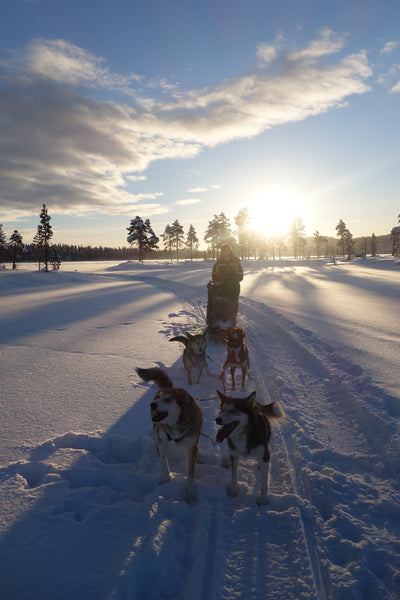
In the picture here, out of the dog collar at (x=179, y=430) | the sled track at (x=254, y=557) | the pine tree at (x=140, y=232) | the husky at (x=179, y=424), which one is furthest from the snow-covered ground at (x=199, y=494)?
the pine tree at (x=140, y=232)

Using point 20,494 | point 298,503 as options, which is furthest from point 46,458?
point 298,503

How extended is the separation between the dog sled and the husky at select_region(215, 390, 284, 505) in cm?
569

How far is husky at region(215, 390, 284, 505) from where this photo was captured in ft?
8.77

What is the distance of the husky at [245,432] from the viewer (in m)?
2.67

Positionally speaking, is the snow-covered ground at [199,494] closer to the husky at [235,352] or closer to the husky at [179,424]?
the husky at [179,424]

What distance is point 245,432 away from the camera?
2.80 metres

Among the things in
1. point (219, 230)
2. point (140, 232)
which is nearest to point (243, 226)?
point (219, 230)

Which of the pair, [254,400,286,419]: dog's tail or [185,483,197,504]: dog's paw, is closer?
[185,483,197,504]: dog's paw

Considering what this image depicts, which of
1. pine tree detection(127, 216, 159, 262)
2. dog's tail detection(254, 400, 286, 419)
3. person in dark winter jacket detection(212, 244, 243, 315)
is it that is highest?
pine tree detection(127, 216, 159, 262)

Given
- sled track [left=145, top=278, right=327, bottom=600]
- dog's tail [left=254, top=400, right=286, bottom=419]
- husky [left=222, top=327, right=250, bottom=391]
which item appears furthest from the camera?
husky [left=222, top=327, right=250, bottom=391]

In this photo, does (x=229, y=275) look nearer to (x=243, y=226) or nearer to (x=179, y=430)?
(x=179, y=430)

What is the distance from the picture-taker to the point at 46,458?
334 centimetres

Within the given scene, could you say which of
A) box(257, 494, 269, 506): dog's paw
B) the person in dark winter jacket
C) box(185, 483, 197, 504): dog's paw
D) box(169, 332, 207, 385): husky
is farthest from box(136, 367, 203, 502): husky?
the person in dark winter jacket

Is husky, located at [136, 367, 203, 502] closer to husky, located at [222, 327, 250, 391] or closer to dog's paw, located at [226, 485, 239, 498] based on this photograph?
dog's paw, located at [226, 485, 239, 498]
